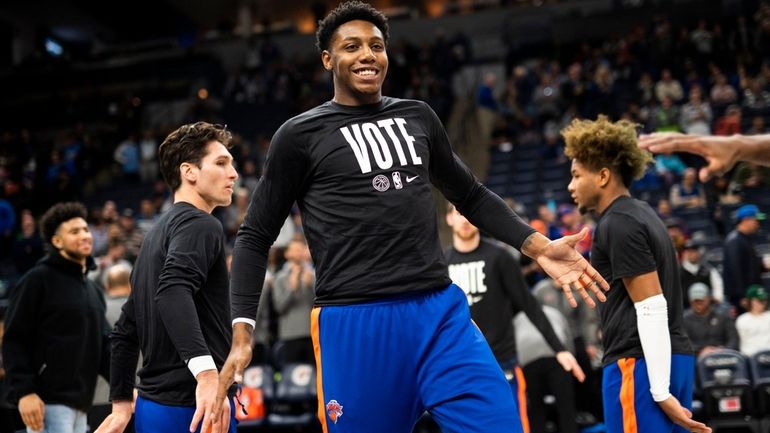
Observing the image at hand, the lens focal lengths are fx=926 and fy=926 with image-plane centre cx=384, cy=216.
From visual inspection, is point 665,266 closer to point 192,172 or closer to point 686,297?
point 192,172

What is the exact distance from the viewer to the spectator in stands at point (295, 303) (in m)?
9.49

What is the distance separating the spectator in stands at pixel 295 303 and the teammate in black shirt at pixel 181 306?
5.28 meters

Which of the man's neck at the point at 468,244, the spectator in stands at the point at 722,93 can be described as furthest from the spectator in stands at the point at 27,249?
the spectator in stands at the point at 722,93

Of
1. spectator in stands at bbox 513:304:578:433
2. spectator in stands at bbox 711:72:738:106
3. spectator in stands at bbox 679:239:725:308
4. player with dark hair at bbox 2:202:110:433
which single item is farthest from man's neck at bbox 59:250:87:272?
spectator in stands at bbox 711:72:738:106

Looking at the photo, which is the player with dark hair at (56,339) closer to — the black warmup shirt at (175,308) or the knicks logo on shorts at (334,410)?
the black warmup shirt at (175,308)

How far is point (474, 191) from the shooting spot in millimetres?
3752

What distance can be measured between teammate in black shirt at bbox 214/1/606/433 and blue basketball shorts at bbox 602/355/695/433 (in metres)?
0.94

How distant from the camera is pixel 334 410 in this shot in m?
3.38

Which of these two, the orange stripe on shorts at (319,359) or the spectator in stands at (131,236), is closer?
the orange stripe on shorts at (319,359)

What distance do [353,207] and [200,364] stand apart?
0.86 m

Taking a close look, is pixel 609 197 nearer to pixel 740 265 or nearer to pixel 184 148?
pixel 184 148

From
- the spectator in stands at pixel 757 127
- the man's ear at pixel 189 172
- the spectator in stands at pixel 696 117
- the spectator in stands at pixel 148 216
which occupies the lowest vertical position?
the man's ear at pixel 189 172

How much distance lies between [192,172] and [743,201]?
34.2ft

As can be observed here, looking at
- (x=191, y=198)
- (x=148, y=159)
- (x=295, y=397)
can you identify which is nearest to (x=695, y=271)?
(x=295, y=397)
